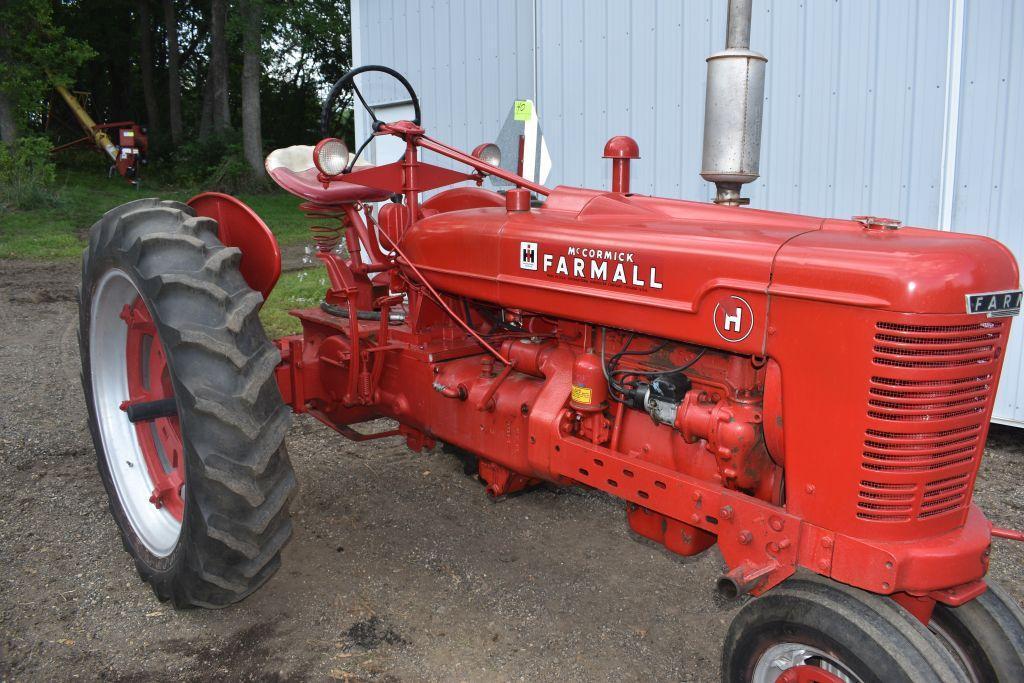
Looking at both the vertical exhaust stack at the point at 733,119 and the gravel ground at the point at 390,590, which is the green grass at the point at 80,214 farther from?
the vertical exhaust stack at the point at 733,119

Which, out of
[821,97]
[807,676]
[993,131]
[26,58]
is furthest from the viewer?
[26,58]

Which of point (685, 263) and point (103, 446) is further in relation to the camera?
point (103, 446)

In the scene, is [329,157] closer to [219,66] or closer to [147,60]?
[219,66]

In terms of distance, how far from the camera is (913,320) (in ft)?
5.69

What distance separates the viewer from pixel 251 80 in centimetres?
1708

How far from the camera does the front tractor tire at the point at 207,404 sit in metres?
2.49

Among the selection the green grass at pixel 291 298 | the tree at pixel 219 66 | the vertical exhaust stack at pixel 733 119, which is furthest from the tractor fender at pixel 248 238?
the tree at pixel 219 66

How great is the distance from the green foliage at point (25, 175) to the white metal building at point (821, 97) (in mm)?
9171

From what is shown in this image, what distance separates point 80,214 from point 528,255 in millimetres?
12078

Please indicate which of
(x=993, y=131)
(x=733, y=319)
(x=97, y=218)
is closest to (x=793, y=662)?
(x=733, y=319)

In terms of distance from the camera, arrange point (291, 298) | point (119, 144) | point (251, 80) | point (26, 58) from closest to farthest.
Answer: point (291, 298) → point (26, 58) → point (251, 80) → point (119, 144)

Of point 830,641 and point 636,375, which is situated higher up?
point 636,375

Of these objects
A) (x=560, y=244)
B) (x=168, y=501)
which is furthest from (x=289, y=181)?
(x=560, y=244)

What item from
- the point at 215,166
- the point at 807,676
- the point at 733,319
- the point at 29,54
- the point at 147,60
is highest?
the point at 147,60
